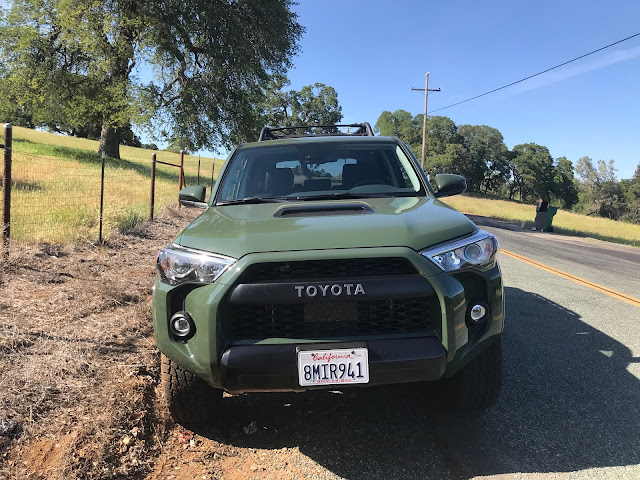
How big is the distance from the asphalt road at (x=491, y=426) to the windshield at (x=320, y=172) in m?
1.49

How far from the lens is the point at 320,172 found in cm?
385

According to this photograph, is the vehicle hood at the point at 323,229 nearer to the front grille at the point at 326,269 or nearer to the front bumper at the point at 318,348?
the front grille at the point at 326,269

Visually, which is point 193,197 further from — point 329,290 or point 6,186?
point 6,186

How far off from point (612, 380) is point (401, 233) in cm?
241

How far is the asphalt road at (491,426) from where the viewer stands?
245 centimetres

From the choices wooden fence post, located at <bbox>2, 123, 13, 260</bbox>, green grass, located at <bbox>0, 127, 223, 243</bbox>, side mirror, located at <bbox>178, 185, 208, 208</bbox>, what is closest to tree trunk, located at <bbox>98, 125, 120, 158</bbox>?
green grass, located at <bbox>0, 127, 223, 243</bbox>

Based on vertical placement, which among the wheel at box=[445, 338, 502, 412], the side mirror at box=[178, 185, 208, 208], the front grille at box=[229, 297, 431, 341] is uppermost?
the side mirror at box=[178, 185, 208, 208]

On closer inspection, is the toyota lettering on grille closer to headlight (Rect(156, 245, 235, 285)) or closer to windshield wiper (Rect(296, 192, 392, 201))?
headlight (Rect(156, 245, 235, 285))

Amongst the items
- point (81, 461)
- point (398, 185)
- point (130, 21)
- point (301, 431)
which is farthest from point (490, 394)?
point (130, 21)

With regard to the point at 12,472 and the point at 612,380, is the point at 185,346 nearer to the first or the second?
the point at 12,472

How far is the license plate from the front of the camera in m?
2.23

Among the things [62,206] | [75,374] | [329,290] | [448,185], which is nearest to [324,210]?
[329,290]

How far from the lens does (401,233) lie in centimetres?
241

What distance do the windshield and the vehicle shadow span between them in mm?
1486
